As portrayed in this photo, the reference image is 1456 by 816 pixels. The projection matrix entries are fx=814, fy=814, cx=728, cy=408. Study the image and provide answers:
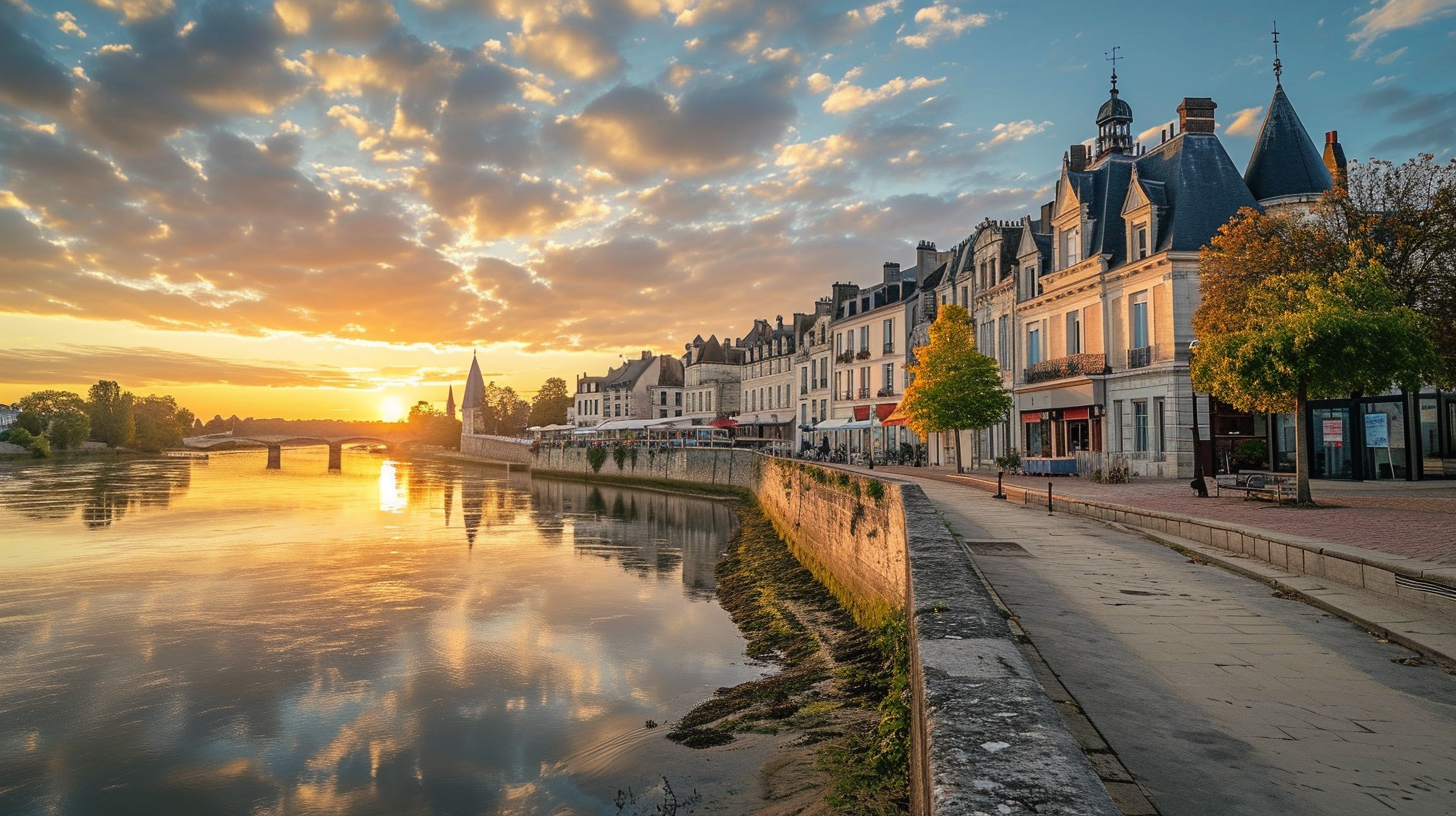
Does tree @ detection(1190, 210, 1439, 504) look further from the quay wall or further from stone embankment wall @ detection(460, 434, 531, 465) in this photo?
stone embankment wall @ detection(460, 434, 531, 465)

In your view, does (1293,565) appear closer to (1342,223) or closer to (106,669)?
(1342,223)

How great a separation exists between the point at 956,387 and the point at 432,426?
405 feet

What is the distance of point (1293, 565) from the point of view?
9.45 m

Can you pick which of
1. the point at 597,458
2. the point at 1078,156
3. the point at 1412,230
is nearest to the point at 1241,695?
the point at 1412,230

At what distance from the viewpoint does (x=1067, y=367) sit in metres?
28.3

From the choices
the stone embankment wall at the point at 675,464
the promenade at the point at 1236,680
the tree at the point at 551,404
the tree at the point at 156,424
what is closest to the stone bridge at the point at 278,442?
the tree at the point at 156,424

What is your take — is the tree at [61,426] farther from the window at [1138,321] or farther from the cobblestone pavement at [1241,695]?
the cobblestone pavement at [1241,695]

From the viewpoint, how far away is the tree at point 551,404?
105688mm

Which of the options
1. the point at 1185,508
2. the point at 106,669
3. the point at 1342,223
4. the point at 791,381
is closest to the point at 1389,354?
the point at 1185,508

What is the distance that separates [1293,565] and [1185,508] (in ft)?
18.9

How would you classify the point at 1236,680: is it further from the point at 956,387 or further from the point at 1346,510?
the point at 956,387

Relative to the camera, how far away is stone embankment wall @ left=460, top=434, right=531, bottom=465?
256ft

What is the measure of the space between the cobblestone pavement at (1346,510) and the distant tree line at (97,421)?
10331 centimetres

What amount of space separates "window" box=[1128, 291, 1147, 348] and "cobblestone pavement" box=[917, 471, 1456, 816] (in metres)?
18.4
